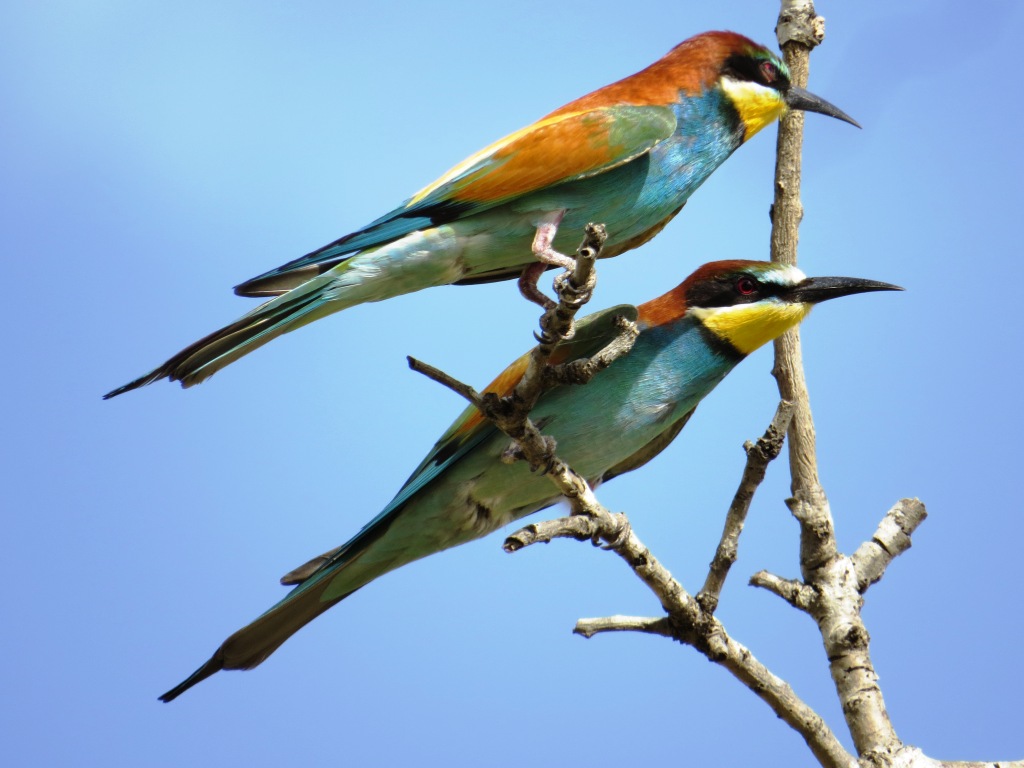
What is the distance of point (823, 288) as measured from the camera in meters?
2.98

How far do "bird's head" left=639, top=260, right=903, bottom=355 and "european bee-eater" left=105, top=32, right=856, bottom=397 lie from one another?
210mm

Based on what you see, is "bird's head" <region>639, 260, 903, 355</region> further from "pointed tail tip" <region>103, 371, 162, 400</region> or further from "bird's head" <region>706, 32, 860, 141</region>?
"pointed tail tip" <region>103, 371, 162, 400</region>

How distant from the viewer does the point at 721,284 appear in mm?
2975

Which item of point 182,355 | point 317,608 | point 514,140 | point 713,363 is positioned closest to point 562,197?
point 514,140

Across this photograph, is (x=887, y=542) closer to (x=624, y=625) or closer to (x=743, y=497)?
(x=743, y=497)

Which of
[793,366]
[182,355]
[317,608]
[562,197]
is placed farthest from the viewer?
[793,366]

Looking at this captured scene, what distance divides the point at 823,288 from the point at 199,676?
1.92m

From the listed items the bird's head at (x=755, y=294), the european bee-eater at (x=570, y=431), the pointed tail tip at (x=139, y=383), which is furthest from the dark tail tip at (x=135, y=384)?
the bird's head at (x=755, y=294)

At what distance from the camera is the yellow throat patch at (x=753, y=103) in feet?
9.88

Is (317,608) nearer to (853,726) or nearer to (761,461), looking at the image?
(761,461)

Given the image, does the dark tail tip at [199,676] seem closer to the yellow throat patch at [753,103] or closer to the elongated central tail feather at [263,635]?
the elongated central tail feather at [263,635]

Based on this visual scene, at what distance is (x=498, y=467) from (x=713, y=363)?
623 millimetres

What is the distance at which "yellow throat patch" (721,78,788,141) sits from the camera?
3.01m

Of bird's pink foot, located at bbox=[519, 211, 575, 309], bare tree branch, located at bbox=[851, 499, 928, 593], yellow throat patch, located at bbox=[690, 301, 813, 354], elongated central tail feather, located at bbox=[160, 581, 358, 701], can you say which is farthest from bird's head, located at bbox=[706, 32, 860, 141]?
→ elongated central tail feather, located at bbox=[160, 581, 358, 701]
